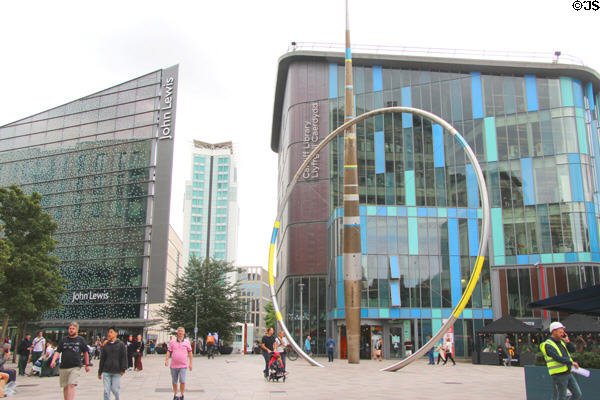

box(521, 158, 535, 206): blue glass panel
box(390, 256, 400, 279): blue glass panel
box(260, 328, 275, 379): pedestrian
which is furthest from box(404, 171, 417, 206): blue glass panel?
box(260, 328, 275, 379): pedestrian

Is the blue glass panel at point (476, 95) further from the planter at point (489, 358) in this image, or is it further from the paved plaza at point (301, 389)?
the paved plaza at point (301, 389)

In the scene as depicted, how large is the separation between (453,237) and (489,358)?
11982 mm

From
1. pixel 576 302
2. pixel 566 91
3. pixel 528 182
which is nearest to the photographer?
pixel 576 302

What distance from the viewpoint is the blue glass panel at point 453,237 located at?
4456 centimetres

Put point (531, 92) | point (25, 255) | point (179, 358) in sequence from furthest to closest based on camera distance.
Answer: point (531, 92), point (25, 255), point (179, 358)

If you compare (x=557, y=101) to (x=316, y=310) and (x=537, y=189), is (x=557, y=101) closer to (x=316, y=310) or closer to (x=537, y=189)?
(x=537, y=189)

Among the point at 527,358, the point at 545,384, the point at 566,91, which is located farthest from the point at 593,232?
the point at 545,384

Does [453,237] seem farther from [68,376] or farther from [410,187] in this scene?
[68,376]

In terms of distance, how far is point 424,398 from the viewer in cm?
1402

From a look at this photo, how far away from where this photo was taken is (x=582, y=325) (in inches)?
1219

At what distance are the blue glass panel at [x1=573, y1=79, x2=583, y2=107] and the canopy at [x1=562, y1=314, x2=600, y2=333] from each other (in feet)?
75.4

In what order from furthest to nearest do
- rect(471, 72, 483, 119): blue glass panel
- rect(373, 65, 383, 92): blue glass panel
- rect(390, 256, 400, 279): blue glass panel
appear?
rect(373, 65, 383, 92): blue glass panel < rect(471, 72, 483, 119): blue glass panel < rect(390, 256, 400, 279): blue glass panel

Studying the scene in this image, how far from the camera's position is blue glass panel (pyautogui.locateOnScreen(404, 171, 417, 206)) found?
4694 centimetres

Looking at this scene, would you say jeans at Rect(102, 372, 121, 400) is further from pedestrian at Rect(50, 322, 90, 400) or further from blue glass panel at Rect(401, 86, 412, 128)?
blue glass panel at Rect(401, 86, 412, 128)
